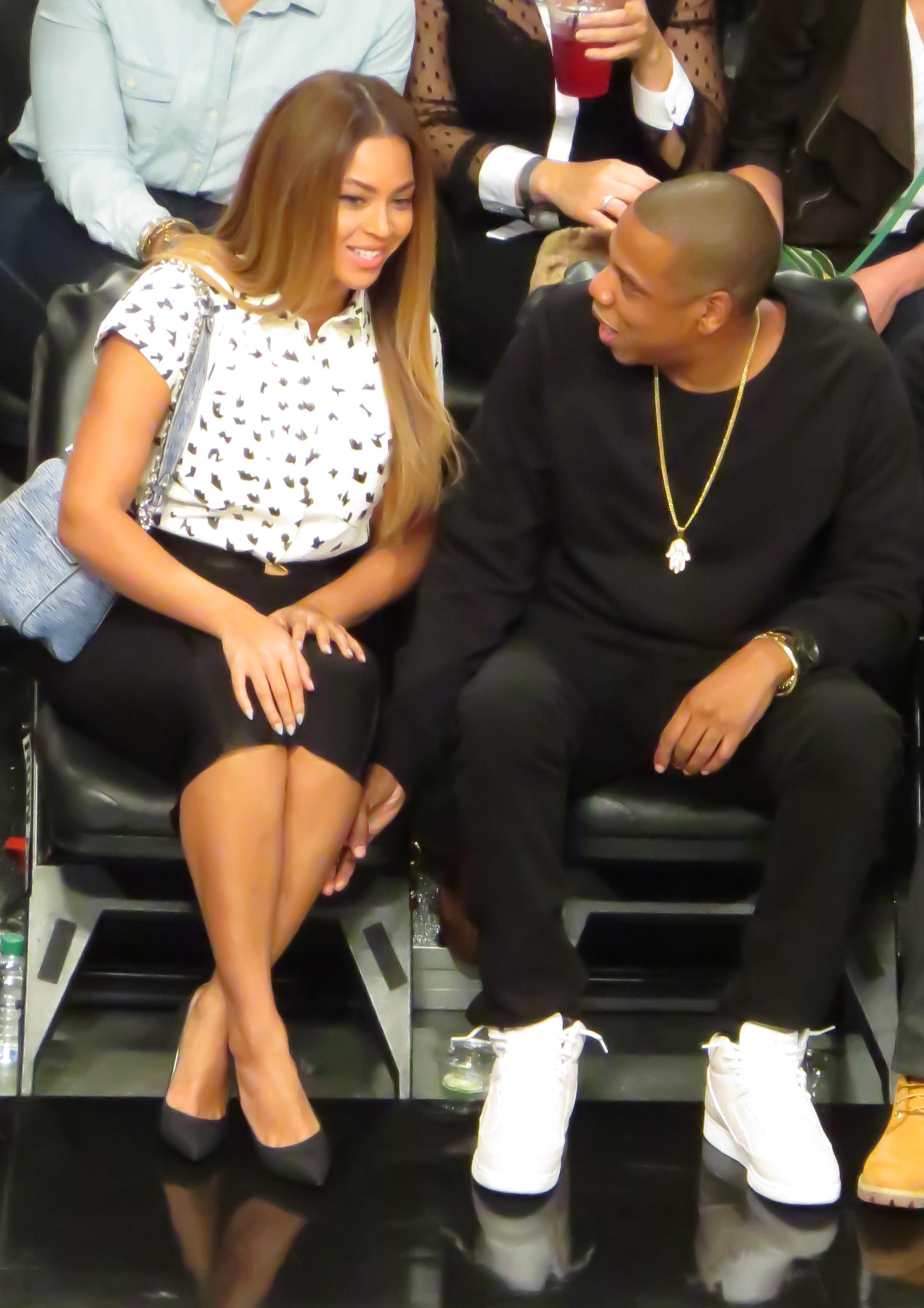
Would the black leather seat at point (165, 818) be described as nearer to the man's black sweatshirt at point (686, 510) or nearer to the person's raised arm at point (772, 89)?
the man's black sweatshirt at point (686, 510)

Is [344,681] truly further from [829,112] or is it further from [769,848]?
[829,112]

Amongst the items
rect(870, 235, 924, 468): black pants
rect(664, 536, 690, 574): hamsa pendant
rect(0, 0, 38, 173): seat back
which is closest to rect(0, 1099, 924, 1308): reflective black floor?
rect(664, 536, 690, 574): hamsa pendant

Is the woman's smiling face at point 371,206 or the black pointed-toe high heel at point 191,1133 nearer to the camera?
the black pointed-toe high heel at point 191,1133

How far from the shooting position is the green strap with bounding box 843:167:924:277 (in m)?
2.53

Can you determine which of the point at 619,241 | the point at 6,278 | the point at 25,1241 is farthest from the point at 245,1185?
the point at 6,278

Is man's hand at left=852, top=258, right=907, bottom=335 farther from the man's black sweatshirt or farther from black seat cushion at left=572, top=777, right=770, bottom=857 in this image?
black seat cushion at left=572, top=777, right=770, bottom=857

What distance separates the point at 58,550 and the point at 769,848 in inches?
34.8

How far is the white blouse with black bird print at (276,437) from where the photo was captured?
2033 mm

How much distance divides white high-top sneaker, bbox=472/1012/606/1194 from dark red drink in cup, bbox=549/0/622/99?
1342mm

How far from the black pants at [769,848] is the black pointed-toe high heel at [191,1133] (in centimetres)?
31

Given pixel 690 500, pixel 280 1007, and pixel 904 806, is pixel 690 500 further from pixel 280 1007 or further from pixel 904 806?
pixel 280 1007

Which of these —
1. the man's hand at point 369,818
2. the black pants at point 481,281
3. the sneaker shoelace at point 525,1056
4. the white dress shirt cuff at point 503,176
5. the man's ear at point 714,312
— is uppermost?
the man's ear at point 714,312

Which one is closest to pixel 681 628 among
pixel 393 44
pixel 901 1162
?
pixel 901 1162

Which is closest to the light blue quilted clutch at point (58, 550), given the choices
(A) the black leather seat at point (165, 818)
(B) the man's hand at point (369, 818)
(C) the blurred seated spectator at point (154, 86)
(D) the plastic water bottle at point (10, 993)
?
(A) the black leather seat at point (165, 818)
